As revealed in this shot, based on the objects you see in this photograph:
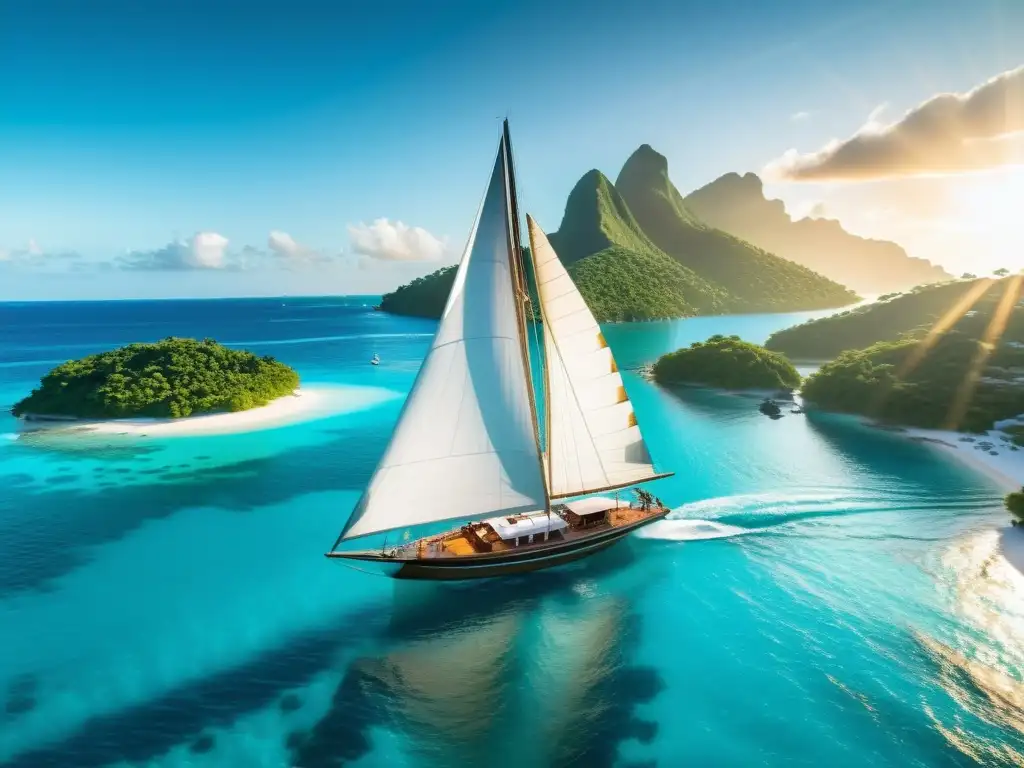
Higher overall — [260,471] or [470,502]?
[470,502]

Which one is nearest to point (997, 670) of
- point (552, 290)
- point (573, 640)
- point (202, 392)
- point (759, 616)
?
point (759, 616)

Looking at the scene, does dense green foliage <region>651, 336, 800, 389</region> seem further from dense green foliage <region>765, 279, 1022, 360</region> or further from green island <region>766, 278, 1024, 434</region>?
dense green foliage <region>765, 279, 1022, 360</region>

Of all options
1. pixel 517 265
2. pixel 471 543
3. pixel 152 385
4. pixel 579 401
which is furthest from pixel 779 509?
pixel 152 385

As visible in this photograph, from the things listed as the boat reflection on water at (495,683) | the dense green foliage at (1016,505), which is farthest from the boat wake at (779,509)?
the boat reflection on water at (495,683)

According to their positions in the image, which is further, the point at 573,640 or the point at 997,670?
the point at 573,640

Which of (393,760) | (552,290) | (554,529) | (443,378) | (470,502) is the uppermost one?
(552,290)

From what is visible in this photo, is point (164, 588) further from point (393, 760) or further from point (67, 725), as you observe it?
point (393, 760)
